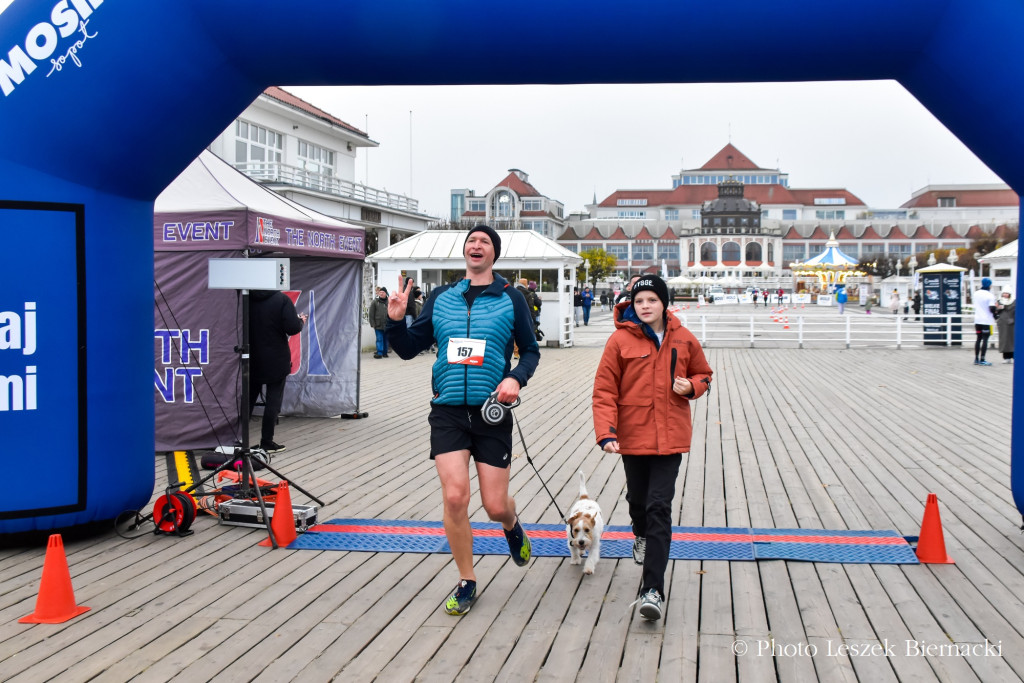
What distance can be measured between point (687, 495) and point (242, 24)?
14.6 ft

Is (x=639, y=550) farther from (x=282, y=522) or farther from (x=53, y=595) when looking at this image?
(x=53, y=595)

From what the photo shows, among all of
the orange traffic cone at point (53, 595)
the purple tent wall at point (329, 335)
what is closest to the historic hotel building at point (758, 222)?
the purple tent wall at point (329, 335)

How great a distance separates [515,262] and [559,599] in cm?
1796

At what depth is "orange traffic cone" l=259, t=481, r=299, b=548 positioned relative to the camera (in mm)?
5281

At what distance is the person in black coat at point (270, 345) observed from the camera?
842 cm

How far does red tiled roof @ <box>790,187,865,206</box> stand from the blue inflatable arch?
13612 centimetres

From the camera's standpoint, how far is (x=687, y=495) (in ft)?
21.7

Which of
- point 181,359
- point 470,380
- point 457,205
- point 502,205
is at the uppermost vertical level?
point 457,205

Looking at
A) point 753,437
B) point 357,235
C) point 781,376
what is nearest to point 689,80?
point 753,437

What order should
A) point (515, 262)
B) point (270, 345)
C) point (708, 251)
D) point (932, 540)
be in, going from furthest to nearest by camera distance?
point (708, 251)
point (515, 262)
point (270, 345)
point (932, 540)

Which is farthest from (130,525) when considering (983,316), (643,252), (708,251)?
(708,251)

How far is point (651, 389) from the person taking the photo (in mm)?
4227

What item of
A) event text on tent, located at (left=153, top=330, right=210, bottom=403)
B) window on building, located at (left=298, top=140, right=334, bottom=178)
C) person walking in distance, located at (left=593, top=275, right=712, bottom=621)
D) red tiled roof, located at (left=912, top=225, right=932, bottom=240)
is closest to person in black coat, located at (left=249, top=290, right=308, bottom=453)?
event text on tent, located at (left=153, top=330, right=210, bottom=403)

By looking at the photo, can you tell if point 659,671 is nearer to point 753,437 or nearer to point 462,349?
point 462,349
